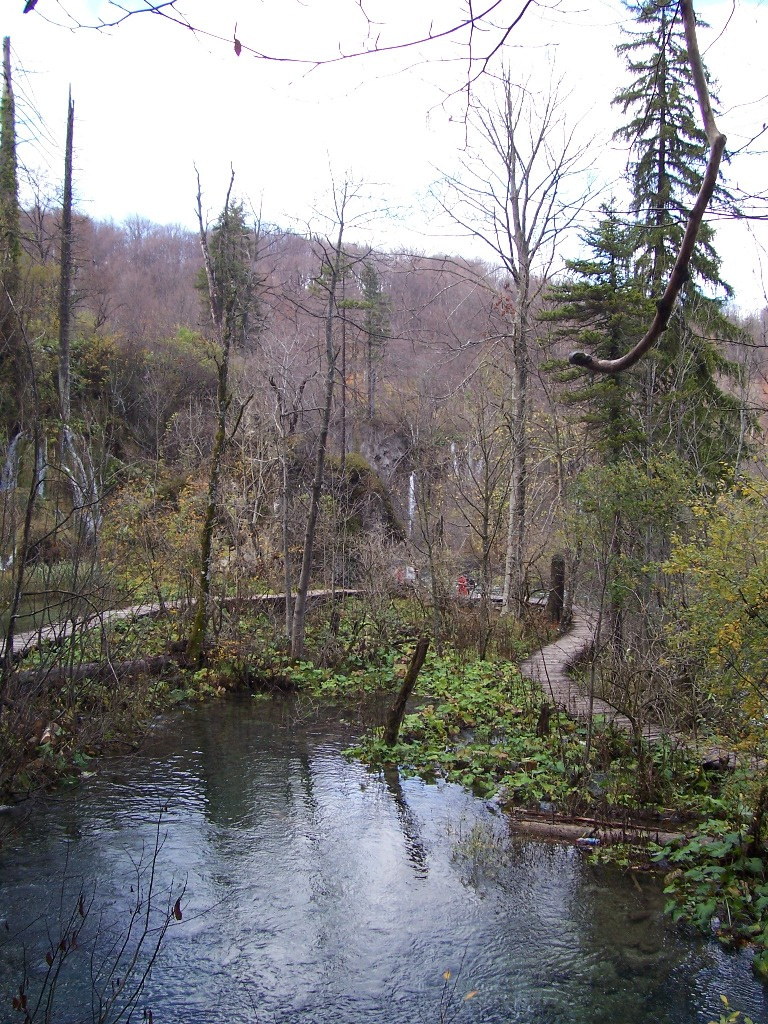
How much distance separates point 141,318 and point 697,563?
32.6 metres

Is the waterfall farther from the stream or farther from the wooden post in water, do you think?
the wooden post in water

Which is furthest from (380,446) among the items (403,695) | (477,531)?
(403,695)

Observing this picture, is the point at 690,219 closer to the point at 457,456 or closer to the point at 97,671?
the point at 97,671

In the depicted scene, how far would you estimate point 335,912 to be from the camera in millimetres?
5883

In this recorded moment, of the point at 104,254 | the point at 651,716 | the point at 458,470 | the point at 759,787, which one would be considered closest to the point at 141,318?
the point at 104,254

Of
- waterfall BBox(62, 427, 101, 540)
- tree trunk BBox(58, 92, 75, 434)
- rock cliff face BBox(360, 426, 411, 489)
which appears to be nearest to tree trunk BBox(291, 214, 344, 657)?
waterfall BBox(62, 427, 101, 540)

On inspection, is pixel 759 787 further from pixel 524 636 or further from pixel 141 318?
pixel 141 318

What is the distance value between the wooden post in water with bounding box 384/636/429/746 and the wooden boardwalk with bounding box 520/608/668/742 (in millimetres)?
1505

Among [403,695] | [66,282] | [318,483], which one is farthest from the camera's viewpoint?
[66,282]

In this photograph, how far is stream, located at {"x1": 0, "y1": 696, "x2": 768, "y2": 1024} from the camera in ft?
15.9

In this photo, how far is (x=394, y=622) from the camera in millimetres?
15688

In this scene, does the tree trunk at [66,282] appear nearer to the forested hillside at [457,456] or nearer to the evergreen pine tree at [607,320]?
the forested hillside at [457,456]

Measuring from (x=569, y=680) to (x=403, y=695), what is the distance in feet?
10.5

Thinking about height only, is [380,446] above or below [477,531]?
above
